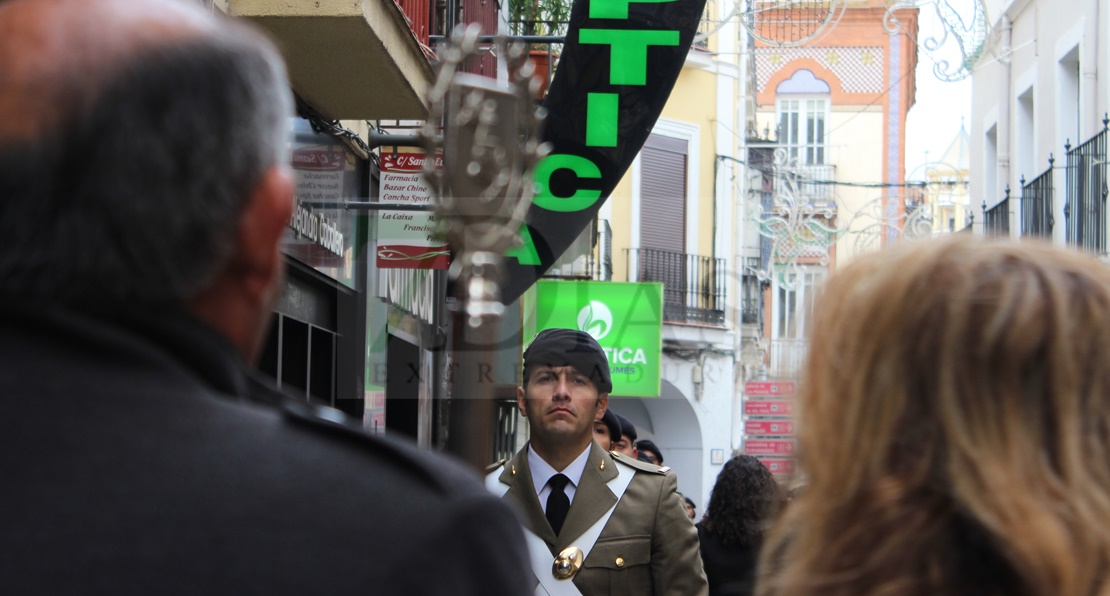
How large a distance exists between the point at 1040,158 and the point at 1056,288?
15.9 m

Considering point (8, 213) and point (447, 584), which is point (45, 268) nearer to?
point (8, 213)

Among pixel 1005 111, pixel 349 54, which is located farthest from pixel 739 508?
pixel 1005 111

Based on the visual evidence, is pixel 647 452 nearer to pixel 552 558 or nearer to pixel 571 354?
pixel 571 354

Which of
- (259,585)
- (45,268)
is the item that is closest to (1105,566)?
(259,585)

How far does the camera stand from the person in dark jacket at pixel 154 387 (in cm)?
121

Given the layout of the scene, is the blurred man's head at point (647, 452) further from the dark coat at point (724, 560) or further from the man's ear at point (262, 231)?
the man's ear at point (262, 231)

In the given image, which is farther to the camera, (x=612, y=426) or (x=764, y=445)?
(x=764, y=445)

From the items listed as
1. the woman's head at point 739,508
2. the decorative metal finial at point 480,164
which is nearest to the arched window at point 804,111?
the woman's head at point 739,508

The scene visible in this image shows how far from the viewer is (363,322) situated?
1124 cm

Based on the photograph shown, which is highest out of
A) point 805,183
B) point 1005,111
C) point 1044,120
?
point 1005,111

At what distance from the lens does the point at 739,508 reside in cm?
596

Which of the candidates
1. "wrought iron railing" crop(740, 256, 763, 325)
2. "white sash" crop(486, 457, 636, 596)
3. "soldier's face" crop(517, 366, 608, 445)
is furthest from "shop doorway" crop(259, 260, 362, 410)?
"wrought iron railing" crop(740, 256, 763, 325)

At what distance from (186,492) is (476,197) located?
0.96 metres

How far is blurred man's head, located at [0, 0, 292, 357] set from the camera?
48.7 inches
